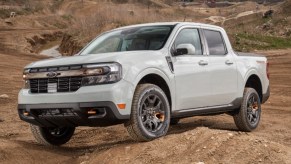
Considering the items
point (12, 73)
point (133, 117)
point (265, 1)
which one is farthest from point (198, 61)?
point (265, 1)

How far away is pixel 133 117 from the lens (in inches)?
269

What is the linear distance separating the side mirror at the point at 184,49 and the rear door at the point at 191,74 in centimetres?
7

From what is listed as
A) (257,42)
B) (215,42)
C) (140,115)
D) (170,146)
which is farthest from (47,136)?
(257,42)

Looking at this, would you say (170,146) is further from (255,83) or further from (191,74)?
(255,83)

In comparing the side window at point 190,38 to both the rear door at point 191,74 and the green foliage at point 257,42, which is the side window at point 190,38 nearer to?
the rear door at point 191,74

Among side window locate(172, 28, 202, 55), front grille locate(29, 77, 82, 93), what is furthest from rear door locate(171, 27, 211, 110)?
front grille locate(29, 77, 82, 93)

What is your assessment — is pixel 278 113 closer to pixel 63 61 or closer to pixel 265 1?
pixel 63 61

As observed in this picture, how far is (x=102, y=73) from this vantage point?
6719 millimetres

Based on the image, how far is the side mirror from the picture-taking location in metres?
7.68

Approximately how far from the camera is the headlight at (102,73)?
6711 millimetres

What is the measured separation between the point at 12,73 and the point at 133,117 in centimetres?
1559

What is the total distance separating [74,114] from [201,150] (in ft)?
5.44

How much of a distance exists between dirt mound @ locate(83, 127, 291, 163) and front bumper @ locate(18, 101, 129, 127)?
0.45m

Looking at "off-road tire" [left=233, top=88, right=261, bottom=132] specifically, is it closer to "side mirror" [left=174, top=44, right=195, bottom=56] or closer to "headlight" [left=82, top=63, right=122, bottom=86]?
"side mirror" [left=174, top=44, right=195, bottom=56]
